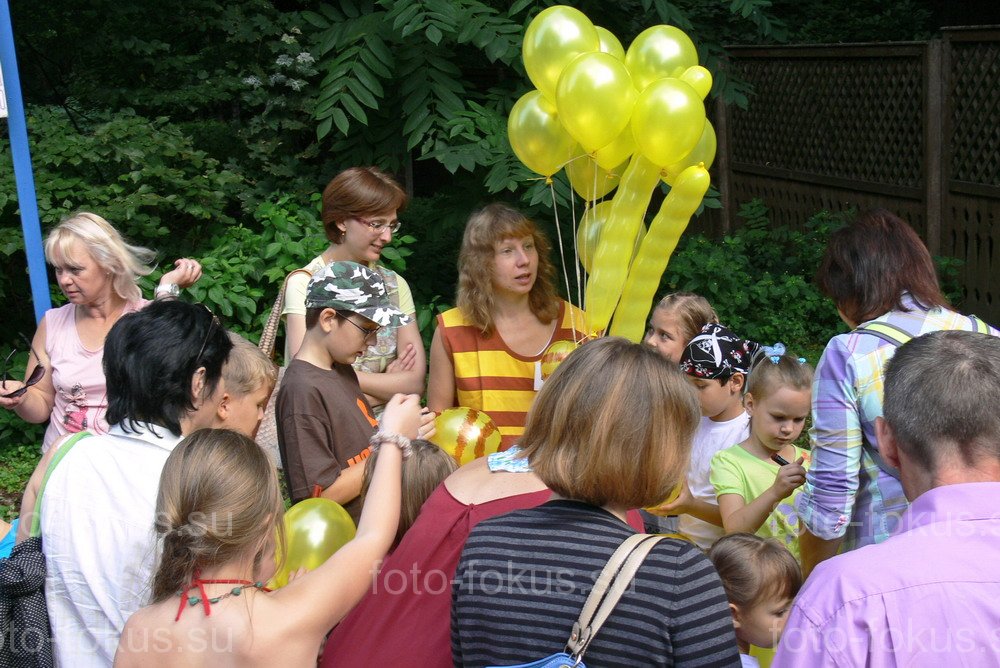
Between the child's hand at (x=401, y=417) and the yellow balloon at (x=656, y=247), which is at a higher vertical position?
the yellow balloon at (x=656, y=247)

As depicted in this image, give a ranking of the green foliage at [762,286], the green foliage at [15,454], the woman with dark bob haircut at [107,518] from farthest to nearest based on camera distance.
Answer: the green foliage at [762,286] → the green foliage at [15,454] → the woman with dark bob haircut at [107,518]

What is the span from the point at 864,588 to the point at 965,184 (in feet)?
24.0

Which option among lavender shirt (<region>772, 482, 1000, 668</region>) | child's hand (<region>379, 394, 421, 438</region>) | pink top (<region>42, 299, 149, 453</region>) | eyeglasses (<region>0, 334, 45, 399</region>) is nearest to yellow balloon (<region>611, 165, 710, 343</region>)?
child's hand (<region>379, 394, 421, 438</region>)

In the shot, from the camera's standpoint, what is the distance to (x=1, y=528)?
281 centimetres

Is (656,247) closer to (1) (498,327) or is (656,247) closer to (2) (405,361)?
(1) (498,327)

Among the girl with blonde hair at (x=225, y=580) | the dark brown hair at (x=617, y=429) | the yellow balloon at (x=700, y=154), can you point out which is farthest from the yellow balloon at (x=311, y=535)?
the yellow balloon at (x=700, y=154)

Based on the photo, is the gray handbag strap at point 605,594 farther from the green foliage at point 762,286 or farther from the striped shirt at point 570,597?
the green foliage at point 762,286

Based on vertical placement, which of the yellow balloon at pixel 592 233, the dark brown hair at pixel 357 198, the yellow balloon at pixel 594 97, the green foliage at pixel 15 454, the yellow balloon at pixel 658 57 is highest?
the yellow balloon at pixel 658 57

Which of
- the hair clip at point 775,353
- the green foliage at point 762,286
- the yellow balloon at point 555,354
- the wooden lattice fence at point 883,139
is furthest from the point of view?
the green foliage at point 762,286

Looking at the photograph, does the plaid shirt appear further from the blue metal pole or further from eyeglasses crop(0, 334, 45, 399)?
the blue metal pole

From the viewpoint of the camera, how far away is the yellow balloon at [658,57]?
3.98 metres

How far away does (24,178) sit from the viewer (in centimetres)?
407

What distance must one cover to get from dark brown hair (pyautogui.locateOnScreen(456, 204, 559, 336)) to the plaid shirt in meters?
1.59

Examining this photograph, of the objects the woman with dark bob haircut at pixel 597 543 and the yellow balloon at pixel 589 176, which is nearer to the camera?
the woman with dark bob haircut at pixel 597 543
